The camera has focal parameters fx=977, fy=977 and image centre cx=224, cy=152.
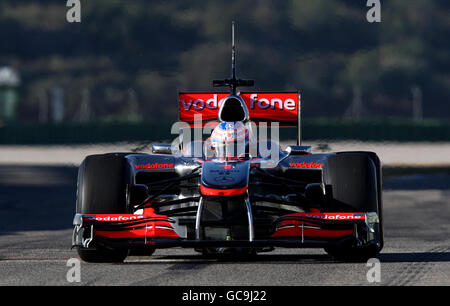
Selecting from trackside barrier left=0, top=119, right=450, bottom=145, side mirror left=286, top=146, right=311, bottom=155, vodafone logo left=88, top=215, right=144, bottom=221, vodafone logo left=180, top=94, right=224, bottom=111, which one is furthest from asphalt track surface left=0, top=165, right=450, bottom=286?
trackside barrier left=0, top=119, right=450, bottom=145

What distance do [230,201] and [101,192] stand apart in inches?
53.4

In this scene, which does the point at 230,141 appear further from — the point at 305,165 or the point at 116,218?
the point at 116,218

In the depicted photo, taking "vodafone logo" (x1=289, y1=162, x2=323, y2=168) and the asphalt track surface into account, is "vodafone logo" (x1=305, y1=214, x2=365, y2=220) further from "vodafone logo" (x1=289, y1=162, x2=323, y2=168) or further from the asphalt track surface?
"vodafone logo" (x1=289, y1=162, x2=323, y2=168)

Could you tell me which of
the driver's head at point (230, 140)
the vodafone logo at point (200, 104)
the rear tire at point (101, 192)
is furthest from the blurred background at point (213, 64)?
the rear tire at point (101, 192)

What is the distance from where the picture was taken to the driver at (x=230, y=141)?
10.8m

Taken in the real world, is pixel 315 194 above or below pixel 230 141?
below

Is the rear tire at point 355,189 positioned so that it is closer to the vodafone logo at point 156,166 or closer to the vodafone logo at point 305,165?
the vodafone logo at point 305,165

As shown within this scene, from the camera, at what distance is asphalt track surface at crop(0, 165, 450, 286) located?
27.8 feet

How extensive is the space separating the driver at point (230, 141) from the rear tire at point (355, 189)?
3.67ft

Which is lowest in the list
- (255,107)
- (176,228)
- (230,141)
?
(176,228)

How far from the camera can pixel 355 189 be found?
9.95 meters

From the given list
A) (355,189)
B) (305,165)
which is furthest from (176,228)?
(355,189)

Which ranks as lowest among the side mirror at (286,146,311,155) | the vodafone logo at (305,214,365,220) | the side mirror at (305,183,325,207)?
the vodafone logo at (305,214,365,220)

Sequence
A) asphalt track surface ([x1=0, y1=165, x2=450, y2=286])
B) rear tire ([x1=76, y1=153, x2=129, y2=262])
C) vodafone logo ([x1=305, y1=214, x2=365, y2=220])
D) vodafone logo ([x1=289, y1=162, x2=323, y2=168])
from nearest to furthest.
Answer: asphalt track surface ([x1=0, y1=165, x2=450, y2=286]), vodafone logo ([x1=305, y1=214, x2=365, y2=220]), rear tire ([x1=76, y1=153, x2=129, y2=262]), vodafone logo ([x1=289, y1=162, x2=323, y2=168])
